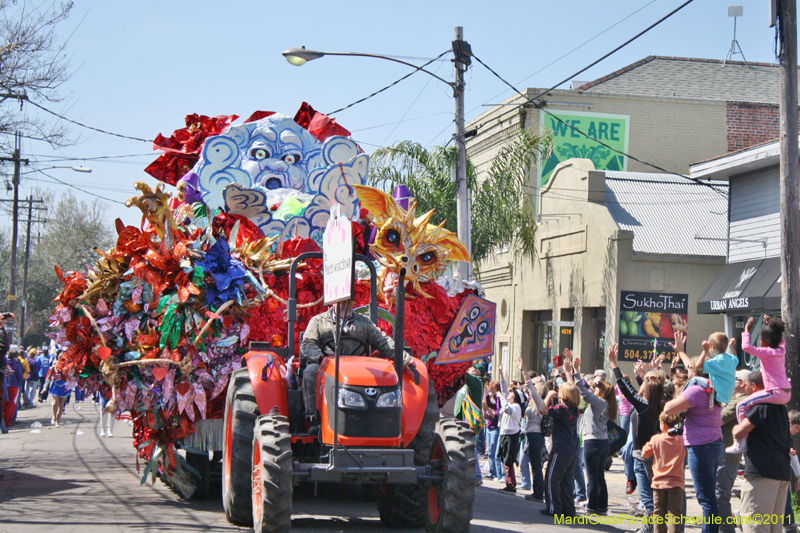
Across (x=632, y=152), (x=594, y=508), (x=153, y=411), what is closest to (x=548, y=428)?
(x=594, y=508)

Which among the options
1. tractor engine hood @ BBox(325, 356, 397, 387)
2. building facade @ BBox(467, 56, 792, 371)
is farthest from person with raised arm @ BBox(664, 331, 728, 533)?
building facade @ BBox(467, 56, 792, 371)

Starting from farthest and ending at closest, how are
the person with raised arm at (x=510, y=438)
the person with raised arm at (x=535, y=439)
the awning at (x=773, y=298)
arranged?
the awning at (x=773, y=298)
the person with raised arm at (x=510, y=438)
the person with raised arm at (x=535, y=439)

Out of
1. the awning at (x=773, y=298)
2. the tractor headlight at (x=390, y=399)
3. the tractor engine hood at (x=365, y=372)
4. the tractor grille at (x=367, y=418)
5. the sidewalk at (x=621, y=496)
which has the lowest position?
the sidewalk at (x=621, y=496)

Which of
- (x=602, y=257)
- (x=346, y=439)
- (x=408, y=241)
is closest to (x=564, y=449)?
(x=408, y=241)

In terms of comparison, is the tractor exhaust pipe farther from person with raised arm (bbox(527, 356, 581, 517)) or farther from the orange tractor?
person with raised arm (bbox(527, 356, 581, 517))

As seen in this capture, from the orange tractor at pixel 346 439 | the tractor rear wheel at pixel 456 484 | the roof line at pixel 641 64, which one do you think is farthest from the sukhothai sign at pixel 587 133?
the tractor rear wheel at pixel 456 484

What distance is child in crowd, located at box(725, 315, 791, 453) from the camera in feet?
23.7

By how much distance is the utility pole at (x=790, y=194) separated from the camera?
10219 millimetres

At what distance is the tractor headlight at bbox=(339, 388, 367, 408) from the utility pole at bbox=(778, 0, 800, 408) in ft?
20.0

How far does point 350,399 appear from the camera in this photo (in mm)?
6867

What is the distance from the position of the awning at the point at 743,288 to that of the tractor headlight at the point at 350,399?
11.9m

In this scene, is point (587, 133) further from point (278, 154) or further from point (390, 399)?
point (390, 399)

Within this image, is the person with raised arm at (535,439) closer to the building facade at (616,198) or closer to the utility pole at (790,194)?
the utility pole at (790,194)

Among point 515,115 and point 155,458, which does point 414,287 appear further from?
point 515,115
